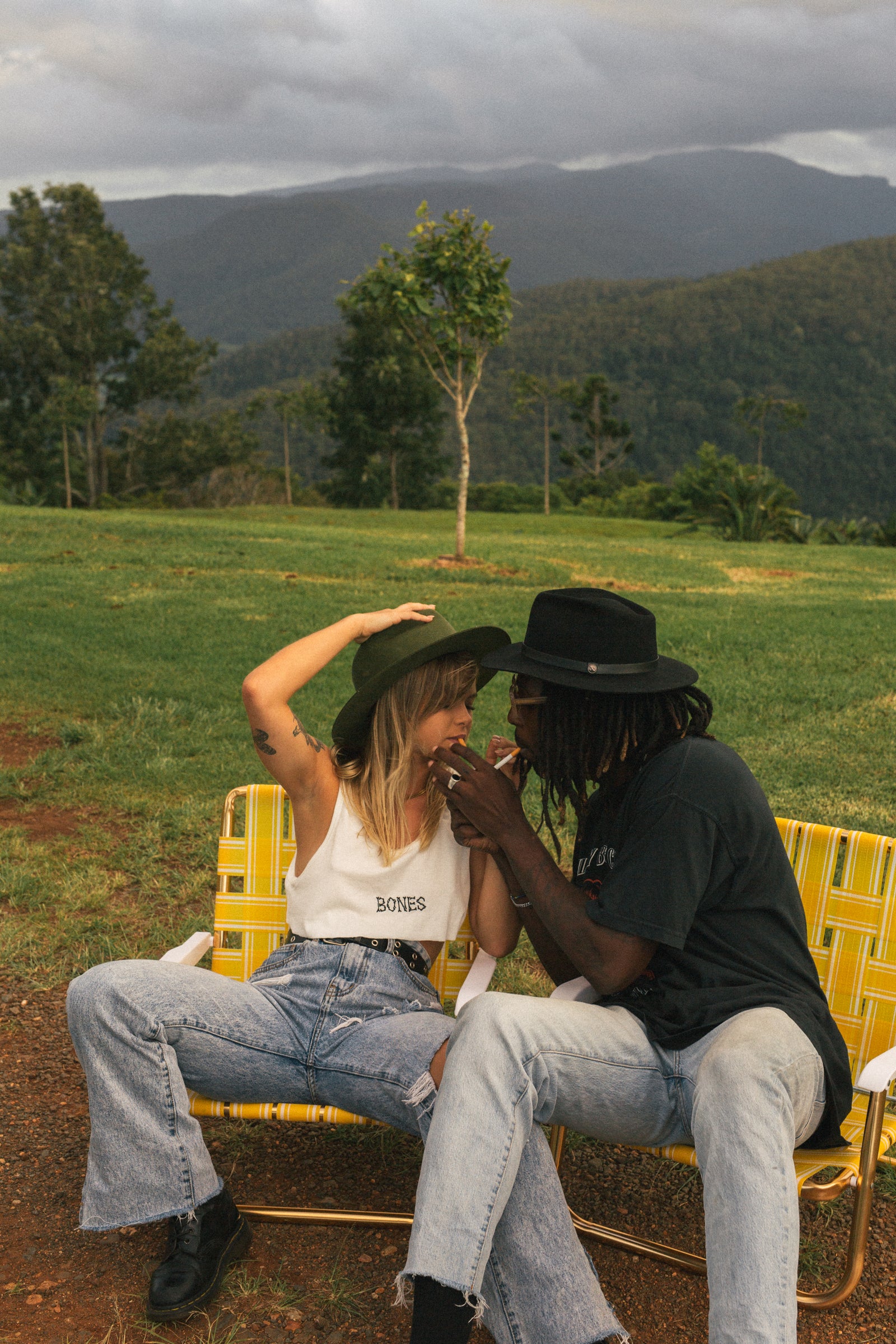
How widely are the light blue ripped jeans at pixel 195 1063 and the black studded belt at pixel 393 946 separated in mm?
121

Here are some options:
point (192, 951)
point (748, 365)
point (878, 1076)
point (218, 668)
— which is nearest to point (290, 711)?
point (192, 951)

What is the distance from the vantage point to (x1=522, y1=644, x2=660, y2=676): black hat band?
228 cm

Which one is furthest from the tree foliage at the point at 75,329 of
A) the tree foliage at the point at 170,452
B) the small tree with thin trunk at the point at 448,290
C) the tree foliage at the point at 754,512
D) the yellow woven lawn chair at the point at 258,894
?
the yellow woven lawn chair at the point at 258,894

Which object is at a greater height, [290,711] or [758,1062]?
[290,711]

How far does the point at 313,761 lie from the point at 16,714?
466cm

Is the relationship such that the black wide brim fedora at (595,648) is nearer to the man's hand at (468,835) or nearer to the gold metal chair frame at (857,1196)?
the man's hand at (468,835)

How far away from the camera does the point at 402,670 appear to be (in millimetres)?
2623

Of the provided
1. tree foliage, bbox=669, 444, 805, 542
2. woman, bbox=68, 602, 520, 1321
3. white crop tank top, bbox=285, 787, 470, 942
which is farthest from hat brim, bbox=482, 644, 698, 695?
tree foliage, bbox=669, 444, 805, 542

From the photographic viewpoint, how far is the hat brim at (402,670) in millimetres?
2605

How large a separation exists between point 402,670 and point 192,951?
2.86 ft

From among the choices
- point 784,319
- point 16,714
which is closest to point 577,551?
point 16,714

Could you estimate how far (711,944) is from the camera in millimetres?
2227

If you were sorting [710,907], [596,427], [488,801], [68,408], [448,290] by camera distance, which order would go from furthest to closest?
[596,427] → [68,408] → [448,290] → [488,801] → [710,907]

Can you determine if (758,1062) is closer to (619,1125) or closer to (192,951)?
(619,1125)
